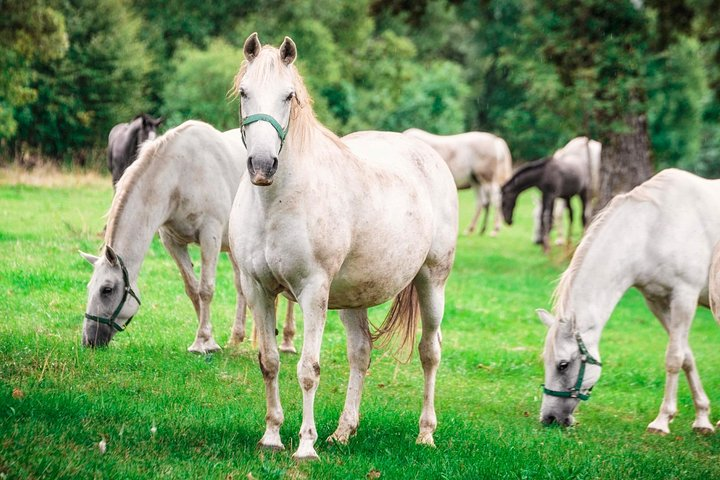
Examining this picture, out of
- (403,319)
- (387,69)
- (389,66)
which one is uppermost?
(389,66)

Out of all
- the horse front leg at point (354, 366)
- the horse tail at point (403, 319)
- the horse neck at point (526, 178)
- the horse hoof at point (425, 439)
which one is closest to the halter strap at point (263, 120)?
the horse front leg at point (354, 366)

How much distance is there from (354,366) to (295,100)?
1956 mm

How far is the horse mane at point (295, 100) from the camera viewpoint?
15.8ft

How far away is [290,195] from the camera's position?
4.95 meters

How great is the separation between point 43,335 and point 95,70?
11.2 metres

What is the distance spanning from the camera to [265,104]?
4730mm

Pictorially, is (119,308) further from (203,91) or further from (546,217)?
(203,91)

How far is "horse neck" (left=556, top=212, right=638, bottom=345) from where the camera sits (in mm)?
7195

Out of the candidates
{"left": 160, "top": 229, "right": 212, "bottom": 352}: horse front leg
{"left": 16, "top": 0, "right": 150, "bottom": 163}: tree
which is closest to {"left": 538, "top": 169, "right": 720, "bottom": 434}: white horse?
{"left": 160, "top": 229, "right": 212, "bottom": 352}: horse front leg

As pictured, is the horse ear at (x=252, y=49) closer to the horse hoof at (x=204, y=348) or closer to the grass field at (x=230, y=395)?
the grass field at (x=230, y=395)

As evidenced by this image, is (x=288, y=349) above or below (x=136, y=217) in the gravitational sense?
below

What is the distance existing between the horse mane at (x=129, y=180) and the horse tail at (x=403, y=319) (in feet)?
8.39

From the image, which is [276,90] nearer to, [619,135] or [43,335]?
[43,335]

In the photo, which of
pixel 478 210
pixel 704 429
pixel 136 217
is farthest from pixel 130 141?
pixel 478 210
